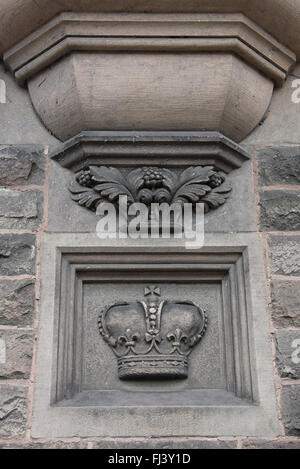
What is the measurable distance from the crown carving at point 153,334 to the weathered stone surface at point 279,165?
46 cm

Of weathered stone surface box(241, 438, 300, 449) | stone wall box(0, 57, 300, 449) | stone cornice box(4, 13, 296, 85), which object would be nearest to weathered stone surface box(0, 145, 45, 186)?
stone wall box(0, 57, 300, 449)

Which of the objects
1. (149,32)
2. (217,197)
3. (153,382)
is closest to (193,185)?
(217,197)

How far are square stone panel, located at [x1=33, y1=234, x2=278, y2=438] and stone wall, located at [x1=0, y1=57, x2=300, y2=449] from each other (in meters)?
0.03

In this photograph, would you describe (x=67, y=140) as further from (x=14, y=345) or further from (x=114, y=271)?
(x=14, y=345)

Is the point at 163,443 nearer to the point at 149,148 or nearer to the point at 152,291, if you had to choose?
→ the point at 152,291

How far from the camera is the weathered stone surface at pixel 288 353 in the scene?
2043 millimetres

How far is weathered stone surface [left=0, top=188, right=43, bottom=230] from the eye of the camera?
2.19 meters

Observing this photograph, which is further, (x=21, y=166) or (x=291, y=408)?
(x=21, y=166)

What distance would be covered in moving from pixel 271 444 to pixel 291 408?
11cm

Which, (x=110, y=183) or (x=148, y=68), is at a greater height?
(x=148, y=68)

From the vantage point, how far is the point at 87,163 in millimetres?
2225

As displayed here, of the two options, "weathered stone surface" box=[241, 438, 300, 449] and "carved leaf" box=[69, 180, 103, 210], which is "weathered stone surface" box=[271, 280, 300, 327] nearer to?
"weathered stone surface" box=[241, 438, 300, 449]

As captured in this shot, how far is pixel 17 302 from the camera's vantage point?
210cm

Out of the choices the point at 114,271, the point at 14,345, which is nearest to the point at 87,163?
the point at 114,271
